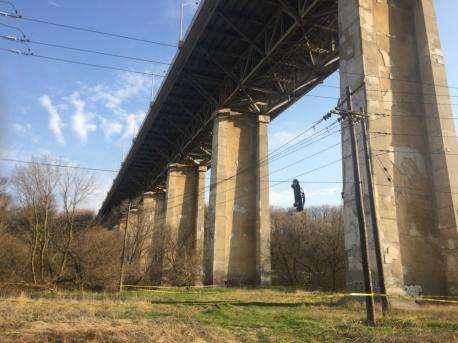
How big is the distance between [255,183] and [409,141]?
44.2ft

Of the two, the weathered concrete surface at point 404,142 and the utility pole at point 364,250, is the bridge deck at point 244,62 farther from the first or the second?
the utility pole at point 364,250

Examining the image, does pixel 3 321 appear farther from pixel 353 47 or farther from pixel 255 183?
pixel 255 183

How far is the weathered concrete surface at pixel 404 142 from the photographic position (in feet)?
48.4

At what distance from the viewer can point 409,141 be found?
16344 mm

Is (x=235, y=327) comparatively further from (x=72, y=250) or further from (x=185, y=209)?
(x=185, y=209)

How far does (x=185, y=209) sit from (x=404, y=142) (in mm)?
26067

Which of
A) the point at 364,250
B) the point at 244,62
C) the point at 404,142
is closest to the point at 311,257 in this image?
the point at 244,62

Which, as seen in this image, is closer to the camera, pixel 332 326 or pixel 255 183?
pixel 332 326

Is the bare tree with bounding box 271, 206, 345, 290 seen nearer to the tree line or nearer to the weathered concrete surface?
the tree line

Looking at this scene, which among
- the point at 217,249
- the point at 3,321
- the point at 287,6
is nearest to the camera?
the point at 3,321

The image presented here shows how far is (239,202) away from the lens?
27.7 m

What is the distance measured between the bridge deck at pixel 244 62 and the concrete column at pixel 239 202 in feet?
6.40

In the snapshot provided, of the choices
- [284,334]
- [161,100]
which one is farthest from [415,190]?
[161,100]

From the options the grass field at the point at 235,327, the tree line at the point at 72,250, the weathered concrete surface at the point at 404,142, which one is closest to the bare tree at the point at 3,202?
the tree line at the point at 72,250
